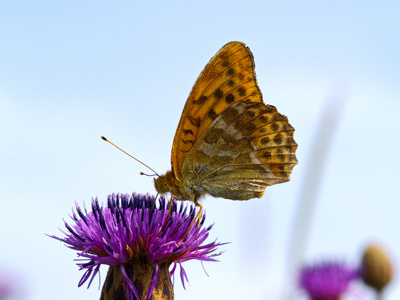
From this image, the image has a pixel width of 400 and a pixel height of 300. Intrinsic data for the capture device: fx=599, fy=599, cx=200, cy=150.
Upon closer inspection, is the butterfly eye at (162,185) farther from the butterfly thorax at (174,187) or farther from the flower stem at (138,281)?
the flower stem at (138,281)

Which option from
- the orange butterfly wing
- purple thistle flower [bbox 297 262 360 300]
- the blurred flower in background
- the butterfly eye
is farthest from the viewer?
purple thistle flower [bbox 297 262 360 300]

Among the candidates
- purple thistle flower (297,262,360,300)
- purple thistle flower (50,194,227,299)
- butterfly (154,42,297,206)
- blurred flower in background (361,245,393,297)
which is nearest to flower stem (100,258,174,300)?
purple thistle flower (50,194,227,299)

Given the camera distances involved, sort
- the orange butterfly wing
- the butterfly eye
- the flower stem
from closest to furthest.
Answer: the flower stem < the butterfly eye < the orange butterfly wing

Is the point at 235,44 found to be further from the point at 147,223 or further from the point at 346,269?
the point at 346,269

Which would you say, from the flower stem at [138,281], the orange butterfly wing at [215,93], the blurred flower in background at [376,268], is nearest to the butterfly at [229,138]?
the orange butterfly wing at [215,93]

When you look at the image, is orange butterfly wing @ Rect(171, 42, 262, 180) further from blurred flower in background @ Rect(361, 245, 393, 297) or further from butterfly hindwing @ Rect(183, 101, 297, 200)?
blurred flower in background @ Rect(361, 245, 393, 297)

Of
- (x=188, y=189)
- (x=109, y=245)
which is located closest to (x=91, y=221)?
(x=109, y=245)
